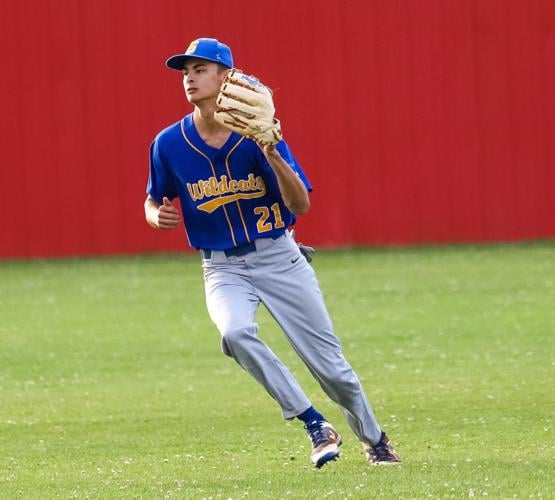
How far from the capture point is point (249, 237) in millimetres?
6770

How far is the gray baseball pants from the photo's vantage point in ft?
21.8

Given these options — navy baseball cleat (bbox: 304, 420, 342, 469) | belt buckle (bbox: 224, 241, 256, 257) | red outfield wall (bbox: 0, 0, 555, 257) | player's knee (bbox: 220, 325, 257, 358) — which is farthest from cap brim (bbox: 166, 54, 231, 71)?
red outfield wall (bbox: 0, 0, 555, 257)

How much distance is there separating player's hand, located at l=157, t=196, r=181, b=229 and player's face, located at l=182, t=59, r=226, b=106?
0.53m

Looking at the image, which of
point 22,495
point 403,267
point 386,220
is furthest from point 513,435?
point 386,220

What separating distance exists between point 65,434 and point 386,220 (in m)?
12.2

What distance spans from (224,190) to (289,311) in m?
0.63

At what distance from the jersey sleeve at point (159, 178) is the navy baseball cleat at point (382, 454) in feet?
4.95

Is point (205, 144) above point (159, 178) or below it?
above

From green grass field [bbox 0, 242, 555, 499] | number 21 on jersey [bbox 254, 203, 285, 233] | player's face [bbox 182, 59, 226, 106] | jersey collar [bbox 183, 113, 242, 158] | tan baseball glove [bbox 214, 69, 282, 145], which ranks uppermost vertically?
player's face [bbox 182, 59, 226, 106]

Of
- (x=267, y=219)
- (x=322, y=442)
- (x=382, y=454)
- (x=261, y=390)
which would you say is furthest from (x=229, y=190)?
(x=261, y=390)

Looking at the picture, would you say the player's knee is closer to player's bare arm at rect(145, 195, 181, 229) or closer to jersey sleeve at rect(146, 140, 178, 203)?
player's bare arm at rect(145, 195, 181, 229)

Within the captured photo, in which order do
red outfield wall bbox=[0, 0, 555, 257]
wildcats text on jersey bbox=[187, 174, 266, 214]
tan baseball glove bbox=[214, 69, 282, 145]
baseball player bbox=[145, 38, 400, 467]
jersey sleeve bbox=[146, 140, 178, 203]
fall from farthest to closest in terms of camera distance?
red outfield wall bbox=[0, 0, 555, 257] → jersey sleeve bbox=[146, 140, 178, 203] → wildcats text on jersey bbox=[187, 174, 266, 214] → baseball player bbox=[145, 38, 400, 467] → tan baseball glove bbox=[214, 69, 282, 145]

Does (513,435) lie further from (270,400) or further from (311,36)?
(311,36)

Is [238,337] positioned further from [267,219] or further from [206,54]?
[206,54]
